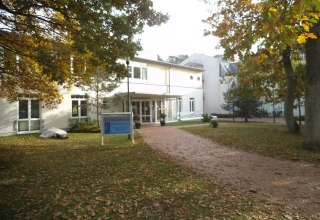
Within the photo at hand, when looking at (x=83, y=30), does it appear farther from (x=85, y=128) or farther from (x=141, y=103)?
(x=141, y=103)

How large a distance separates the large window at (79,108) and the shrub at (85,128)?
1.05m

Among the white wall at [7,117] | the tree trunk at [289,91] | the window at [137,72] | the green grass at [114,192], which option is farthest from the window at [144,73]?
the green grass at [114,192]

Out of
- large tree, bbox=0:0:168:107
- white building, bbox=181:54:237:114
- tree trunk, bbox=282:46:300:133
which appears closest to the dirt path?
large tree, bbox=0:0:168:107

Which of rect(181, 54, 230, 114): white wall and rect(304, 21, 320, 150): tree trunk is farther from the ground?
rect(181, 54, 230, 114): white wall

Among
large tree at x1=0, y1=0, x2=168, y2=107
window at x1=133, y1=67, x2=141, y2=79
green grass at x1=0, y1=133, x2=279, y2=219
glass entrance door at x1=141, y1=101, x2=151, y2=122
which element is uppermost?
window at x1=133, y1=67, x2=141, y2=79

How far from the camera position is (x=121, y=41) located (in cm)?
952

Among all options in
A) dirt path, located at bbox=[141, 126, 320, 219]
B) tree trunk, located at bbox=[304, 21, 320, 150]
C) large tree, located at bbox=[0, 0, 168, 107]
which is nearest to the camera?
dirt path, located at bbox=[141, 126, 320, 219]

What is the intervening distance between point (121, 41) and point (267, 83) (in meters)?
14.1

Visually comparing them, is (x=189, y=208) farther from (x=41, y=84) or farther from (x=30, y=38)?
(x=41, y=84)

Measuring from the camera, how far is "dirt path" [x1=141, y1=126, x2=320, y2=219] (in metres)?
5.61

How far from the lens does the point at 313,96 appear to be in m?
11.3

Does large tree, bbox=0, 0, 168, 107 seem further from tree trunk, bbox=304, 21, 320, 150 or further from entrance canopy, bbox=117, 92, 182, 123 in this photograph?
entrance canopy, bbox=117, 92, 182, 123

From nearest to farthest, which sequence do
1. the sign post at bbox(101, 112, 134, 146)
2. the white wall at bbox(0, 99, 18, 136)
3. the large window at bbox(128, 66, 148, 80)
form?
the sign post at bbox(101, 112, 134, 146), the white wall at bbox(0, 99, 18, 136), the large window at bbox(128, 66, 148, 80)

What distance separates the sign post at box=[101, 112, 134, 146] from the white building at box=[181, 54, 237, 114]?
3029 cm
